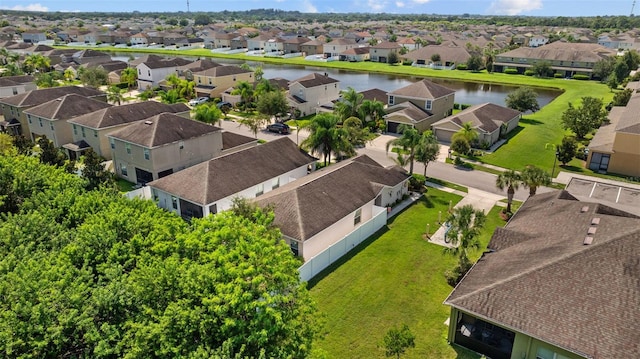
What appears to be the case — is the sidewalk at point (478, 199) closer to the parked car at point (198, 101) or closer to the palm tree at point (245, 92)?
the palm tree at point (245, 92)

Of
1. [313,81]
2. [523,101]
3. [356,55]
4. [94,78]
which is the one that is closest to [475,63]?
[356,55]

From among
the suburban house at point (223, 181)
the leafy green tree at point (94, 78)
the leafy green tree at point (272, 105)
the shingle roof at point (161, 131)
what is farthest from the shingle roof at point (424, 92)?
the leafy green tree at point (94, 78)

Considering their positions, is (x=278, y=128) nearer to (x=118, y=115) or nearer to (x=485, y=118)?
(x=118, y=115)

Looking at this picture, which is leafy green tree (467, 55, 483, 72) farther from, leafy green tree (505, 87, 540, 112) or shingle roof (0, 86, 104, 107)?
shingle roof (0, 86, 104, 107)

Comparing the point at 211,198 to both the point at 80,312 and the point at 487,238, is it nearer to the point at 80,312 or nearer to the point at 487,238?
the point at 80,312

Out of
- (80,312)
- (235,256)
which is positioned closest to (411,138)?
(235,256)
